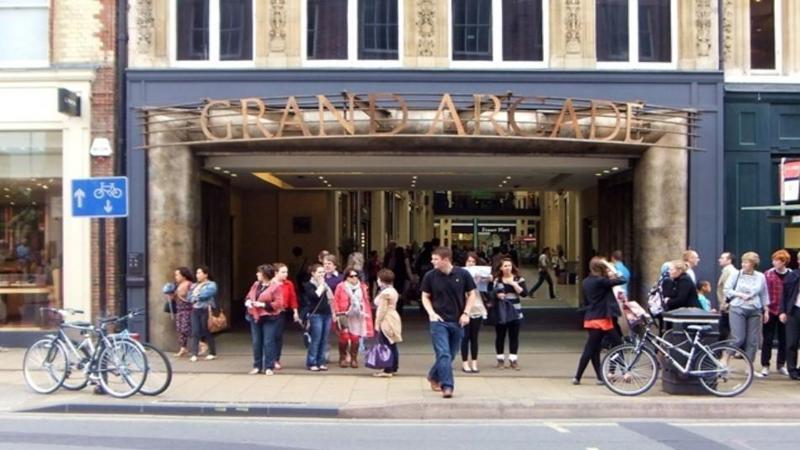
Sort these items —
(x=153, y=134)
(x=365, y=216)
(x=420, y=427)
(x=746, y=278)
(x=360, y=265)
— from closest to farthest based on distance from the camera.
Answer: (x=420, y=427) → (x=746, y=278) → (x=360, y=265) → (x=153, y=134) → (x=365, y=216)

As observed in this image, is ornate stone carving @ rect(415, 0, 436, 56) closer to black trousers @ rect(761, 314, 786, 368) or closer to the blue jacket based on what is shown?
the blue jacket

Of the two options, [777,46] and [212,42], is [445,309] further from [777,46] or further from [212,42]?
[777,46]

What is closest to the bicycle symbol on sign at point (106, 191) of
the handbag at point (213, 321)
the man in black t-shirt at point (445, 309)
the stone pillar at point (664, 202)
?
the handbag at point (213, 321)

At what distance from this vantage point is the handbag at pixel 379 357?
475 inches

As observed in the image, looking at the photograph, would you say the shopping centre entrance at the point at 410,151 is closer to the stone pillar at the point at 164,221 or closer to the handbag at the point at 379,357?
the stone pillar at the point at 164,221

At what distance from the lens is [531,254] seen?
47.9 m

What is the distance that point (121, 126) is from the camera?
14.9 meters

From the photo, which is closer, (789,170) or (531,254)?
(789,170)

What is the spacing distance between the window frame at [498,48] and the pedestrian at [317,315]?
478cm

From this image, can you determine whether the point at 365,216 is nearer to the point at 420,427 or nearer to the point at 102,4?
the point at 102,4

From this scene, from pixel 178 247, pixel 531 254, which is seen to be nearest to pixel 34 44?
pixel 178 247

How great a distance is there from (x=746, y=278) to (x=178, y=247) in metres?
8.77

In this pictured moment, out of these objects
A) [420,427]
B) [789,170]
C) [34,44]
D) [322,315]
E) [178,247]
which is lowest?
[420,427]

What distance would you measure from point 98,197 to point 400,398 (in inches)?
179
